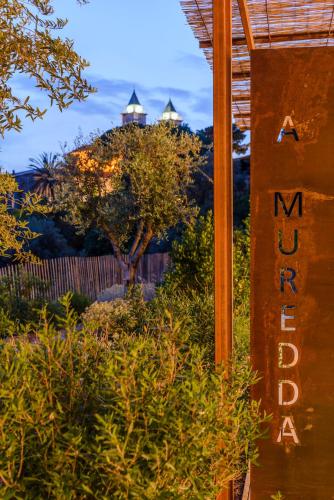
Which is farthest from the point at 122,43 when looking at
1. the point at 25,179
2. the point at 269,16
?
the point at 269,16

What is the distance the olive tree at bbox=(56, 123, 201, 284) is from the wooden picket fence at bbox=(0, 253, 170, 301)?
84.2 inches

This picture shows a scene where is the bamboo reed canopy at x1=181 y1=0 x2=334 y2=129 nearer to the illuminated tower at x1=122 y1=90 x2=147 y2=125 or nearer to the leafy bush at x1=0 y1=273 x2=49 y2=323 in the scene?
the leafy bush at x1=0 y1=273 x2=49 y2=323

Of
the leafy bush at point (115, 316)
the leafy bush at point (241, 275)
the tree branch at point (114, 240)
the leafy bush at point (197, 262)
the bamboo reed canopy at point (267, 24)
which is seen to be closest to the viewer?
the bamboo reed canopy at point (267, 24)

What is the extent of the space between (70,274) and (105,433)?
665 inches

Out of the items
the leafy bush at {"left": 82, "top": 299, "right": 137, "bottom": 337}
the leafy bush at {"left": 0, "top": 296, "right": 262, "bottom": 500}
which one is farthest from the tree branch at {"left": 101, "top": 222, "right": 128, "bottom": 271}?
the leafy bush at {"left": 0, "top": 296, "right": 262, "bottom": 500}

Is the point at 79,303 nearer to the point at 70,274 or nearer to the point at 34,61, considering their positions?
the point at 70,274

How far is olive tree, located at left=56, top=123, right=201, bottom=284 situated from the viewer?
45.9 ft

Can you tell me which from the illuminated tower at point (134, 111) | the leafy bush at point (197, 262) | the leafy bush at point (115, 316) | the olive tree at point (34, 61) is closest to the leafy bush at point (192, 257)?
the leafy bush at point (197, 262)

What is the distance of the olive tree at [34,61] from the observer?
363cm

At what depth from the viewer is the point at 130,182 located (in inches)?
580

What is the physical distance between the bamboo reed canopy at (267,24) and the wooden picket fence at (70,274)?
35.9ft

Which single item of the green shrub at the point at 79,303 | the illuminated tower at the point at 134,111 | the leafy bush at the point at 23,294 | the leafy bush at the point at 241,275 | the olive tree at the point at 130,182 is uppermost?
the illuminated tower at the point at 134,111

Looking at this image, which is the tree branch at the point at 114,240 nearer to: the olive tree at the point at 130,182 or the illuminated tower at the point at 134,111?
the olive tree at the point at 130,182

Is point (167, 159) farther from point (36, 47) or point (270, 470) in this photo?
point (270, 470)
